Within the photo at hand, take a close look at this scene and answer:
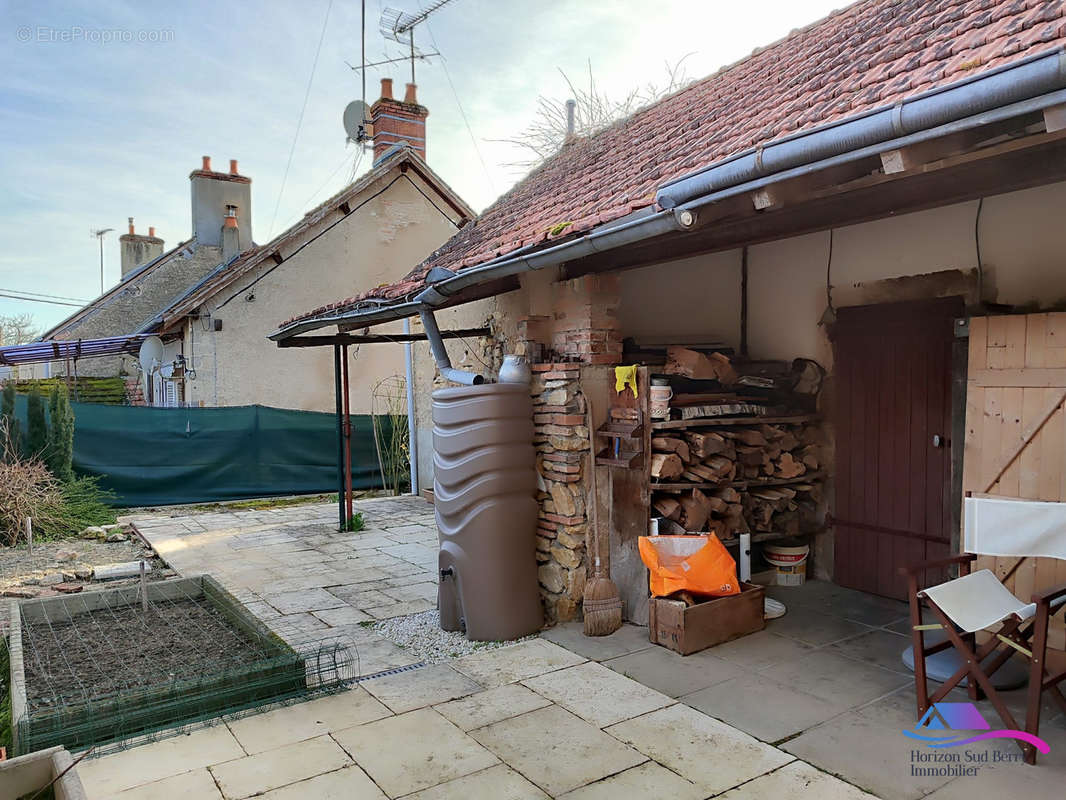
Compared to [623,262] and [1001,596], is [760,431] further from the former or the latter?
[1001,596]

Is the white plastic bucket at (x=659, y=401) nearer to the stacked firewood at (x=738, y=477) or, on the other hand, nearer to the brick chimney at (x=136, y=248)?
the stacked firewood at (x=738, y=477)

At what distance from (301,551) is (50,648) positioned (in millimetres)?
2778

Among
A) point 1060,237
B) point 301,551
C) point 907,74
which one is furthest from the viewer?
point 301,551

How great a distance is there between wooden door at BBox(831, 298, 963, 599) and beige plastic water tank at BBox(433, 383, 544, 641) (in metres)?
2.45

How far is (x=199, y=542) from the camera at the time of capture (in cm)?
773

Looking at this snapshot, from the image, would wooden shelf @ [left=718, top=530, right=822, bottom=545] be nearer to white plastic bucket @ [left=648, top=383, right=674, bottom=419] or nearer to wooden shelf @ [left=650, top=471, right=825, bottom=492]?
wooden shelf @ [left=650, top=471, right=825, bottom=492]

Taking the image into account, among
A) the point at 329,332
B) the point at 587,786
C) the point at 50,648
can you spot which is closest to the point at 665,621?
the point at 587,786

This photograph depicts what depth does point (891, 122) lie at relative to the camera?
90.2 inches

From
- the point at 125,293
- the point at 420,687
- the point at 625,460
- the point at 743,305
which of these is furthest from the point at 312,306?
the point at 420,687

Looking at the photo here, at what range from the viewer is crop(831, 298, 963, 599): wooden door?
454 cm

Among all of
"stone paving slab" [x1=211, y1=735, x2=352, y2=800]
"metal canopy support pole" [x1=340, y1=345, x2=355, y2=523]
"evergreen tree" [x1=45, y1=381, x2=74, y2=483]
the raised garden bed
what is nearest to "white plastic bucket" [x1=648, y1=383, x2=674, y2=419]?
the raised garden bed

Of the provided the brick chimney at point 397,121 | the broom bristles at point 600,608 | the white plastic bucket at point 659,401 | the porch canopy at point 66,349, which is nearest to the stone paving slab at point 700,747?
the broom bristles at point 600,608

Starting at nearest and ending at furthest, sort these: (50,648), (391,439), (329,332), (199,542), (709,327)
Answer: (50,648), (709,327), (199,542), (391,439), (329,332)

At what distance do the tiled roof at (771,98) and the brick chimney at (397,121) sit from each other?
702cm
